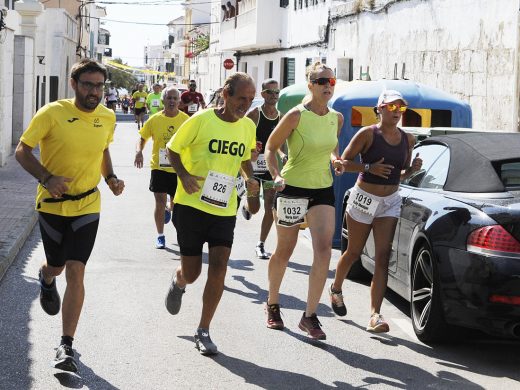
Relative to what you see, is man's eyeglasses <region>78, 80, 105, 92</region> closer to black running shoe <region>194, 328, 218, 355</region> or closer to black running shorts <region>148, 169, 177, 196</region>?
black running shoe <region>194, 328, 218, 355</region>

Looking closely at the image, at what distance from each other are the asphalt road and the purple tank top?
1.10m

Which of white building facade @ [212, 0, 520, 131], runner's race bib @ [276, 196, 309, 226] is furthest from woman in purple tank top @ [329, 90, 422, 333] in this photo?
white building facade @ [212, 0, 520, 131]

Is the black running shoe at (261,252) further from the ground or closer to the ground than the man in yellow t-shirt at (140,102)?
closer to the ground

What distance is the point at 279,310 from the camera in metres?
7.93

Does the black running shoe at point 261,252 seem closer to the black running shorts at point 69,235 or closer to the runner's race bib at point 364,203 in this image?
the runner's race bib at point 364,203

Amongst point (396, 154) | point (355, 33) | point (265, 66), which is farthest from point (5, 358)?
point (265, 66)

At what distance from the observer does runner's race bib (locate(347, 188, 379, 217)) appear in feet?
25.6

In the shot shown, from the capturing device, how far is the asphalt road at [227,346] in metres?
6.38

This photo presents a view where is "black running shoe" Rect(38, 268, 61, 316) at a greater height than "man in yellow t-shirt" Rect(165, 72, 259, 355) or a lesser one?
lesser

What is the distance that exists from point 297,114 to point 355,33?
2251cm

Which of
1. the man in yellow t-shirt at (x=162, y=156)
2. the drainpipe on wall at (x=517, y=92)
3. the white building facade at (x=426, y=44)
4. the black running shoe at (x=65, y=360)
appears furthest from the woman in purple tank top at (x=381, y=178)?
the white building facade at (x=426, y=44)

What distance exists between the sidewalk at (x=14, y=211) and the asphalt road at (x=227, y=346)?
2.00 ft

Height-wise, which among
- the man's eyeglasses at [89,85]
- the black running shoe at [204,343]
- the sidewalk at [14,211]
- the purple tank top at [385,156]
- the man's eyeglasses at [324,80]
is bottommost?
the sidewalk at [14,211]

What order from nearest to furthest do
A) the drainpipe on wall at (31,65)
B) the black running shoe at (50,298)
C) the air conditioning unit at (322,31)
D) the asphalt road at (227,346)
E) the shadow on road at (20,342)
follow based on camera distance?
the shadow on road at (20,342) → the asphalt road at (227,346) → the black running shoe at (50,298) → the drainpipe on wall at (31,65) → the air conditioning unit at (322,31)
